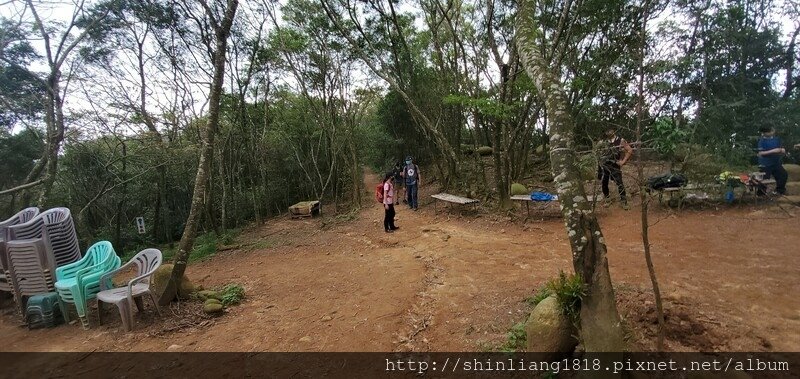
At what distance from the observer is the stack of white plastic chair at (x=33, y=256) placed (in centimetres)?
418

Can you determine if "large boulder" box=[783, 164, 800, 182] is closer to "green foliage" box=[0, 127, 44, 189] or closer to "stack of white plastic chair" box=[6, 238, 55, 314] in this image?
"stack of white plastic chair" box=[6, 238, 55, 314]

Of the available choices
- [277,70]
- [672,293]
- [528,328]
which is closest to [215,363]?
[528,328]

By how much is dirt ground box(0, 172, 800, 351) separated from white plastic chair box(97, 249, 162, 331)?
20 centimetres

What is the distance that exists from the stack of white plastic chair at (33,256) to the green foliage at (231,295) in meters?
1.94

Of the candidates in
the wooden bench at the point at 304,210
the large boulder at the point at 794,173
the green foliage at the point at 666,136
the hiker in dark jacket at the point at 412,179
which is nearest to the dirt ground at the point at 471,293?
the green foliage at the point at 666,136

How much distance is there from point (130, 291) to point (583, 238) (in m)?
4.63

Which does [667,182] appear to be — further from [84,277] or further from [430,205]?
[84,277]

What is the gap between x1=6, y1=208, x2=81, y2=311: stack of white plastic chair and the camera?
164 inches

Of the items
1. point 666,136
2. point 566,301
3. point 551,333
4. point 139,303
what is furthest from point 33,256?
point 666,136

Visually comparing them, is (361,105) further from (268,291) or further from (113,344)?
(113,344)

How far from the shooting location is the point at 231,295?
4.68 meters

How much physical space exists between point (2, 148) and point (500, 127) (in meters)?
15.6

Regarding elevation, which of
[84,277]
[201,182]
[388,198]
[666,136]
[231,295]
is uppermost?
[666,136]

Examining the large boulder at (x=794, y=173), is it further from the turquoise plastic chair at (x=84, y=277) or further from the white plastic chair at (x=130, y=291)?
the turquoise plastic chair at (x=84, y=277)
